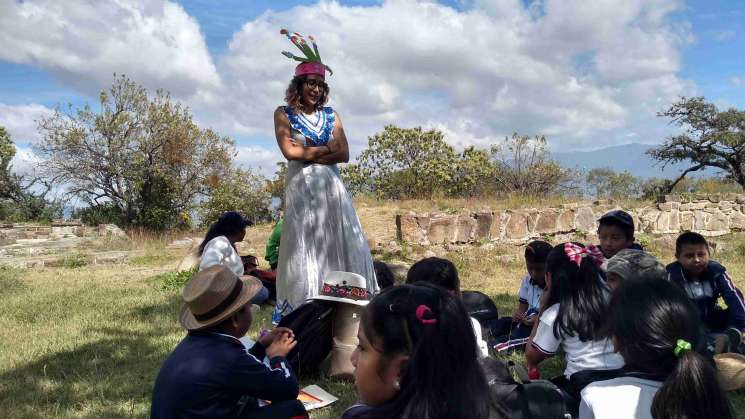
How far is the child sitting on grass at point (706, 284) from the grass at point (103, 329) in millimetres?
745

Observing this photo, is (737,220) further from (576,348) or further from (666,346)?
(666,346)

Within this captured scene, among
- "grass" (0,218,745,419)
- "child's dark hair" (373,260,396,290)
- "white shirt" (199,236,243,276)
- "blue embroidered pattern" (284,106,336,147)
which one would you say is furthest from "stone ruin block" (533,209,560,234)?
"blue embroidered pattern" (284,106,336,147)

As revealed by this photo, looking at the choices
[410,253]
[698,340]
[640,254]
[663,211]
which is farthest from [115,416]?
[663,211]

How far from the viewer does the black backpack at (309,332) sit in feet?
11.1

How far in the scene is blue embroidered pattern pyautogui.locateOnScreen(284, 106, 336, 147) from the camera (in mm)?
4008

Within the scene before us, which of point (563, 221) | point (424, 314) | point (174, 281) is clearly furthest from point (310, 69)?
point (563, 221)

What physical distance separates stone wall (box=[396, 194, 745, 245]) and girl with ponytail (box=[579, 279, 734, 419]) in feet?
24.1

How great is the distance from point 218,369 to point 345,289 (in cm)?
141

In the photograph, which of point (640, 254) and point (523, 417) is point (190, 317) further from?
point (640, 254)

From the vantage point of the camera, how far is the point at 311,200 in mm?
3990

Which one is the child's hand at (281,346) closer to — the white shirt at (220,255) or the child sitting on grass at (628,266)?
the child sitting on grass at (628,266)

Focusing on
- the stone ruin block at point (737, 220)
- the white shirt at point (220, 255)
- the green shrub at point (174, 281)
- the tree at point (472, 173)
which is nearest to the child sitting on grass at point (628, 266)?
the white shirt at point (220, 255)

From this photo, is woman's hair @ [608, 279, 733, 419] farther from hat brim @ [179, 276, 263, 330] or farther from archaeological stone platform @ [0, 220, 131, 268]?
archaeological stone platform @ [0, 220, 131, 268]

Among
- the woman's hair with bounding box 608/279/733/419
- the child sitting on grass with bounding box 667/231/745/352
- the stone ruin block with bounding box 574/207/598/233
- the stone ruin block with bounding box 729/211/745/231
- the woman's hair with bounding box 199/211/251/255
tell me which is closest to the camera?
the woman's hair with bounding box 608/279/733/419
